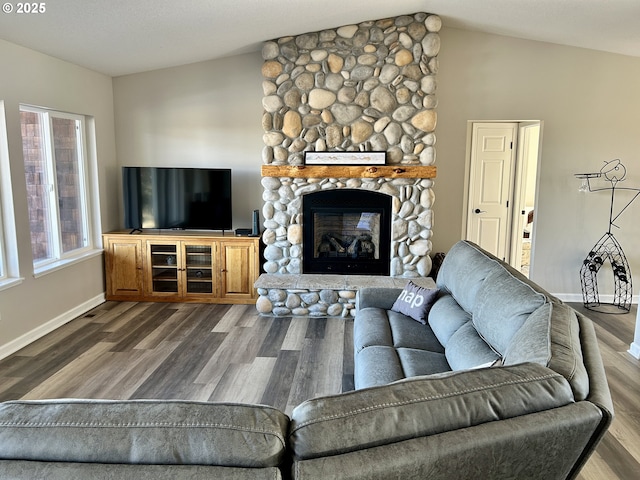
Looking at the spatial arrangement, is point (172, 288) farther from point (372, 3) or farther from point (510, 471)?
point (510, 471)

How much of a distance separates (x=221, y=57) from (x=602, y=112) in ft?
14.0

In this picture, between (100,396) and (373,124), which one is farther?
(373,124)

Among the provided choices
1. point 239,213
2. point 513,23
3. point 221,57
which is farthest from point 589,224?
point 221,57

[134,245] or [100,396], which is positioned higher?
[134,245]

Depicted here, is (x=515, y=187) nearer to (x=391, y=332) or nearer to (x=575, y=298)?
(x=575, y=298)

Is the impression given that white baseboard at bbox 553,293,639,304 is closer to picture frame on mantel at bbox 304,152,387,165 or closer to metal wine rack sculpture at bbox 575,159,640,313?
metal wine rack sculpture at bbox 575,159,640,313

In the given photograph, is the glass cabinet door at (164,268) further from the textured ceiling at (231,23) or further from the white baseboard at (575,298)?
the white baseboard at (575,298)

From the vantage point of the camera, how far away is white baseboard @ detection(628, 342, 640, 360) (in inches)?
146

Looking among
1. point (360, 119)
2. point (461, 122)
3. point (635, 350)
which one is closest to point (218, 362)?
point (360, 119)

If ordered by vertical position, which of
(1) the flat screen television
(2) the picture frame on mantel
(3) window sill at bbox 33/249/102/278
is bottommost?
(3) window sill at bbox 33/249/102/278

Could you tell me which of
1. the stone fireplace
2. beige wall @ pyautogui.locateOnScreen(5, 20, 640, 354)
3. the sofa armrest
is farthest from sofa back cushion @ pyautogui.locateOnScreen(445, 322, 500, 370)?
beige wall @ pyautogui.locateOnScreen(5, 20, 640, 354)

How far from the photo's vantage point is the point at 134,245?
5.12 meters

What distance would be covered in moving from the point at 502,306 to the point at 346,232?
299cm

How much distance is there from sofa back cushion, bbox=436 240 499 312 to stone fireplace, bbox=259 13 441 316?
1.57 metres
